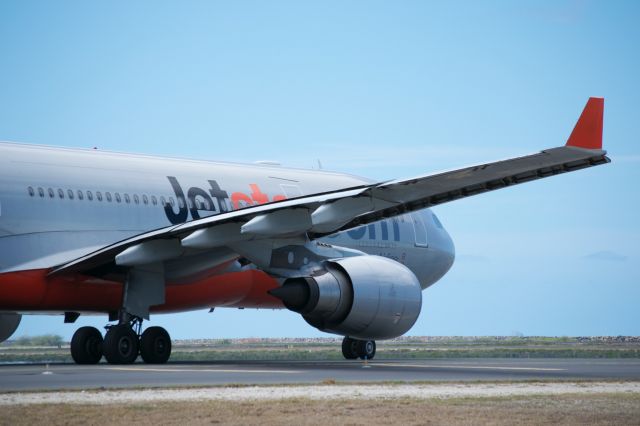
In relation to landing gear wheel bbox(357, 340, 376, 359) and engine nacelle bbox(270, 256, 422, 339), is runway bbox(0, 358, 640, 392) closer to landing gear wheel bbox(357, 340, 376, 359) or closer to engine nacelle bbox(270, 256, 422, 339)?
engine nacelle bbox(270, 256, 422, 339)

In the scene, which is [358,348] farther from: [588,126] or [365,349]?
[588,126]

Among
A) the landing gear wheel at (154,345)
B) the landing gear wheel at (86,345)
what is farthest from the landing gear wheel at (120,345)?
the landing gear wheel at (86,345)

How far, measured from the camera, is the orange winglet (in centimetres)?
1666

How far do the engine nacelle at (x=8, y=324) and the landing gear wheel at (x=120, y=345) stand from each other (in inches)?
175

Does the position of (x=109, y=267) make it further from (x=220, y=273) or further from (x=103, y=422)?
(x=103, y=422)

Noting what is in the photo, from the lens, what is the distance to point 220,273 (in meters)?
23.4

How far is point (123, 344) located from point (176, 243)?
2.34m

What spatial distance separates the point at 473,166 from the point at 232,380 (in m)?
5.13

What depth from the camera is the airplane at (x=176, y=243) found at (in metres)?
18.6

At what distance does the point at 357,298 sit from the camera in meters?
20.1

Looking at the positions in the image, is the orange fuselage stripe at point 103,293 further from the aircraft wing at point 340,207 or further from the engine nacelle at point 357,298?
the engine nacelle at point 357,298

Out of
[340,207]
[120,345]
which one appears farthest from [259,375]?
[120,345]

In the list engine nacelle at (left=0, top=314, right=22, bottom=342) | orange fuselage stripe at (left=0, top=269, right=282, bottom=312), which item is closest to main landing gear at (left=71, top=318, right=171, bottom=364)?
orange fuselage stripe at (left=0, top=269, right=282, bottom=312)

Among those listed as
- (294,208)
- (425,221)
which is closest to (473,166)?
(294,208)
